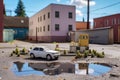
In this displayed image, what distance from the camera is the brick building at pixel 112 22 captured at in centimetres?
5244

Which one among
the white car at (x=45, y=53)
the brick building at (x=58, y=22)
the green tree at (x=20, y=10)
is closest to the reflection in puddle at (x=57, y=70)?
Result: the white car at (x=45, y=53)

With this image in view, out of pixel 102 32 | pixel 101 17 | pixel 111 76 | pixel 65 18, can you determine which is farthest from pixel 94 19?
pixel 111 76

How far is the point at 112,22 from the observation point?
58125mm

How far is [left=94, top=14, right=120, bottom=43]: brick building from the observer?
52.4m

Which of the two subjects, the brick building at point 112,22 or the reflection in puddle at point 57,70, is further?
the brick building at point 112,22

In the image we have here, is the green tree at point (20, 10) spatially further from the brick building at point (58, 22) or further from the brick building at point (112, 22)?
the brick building at point (58, 22)

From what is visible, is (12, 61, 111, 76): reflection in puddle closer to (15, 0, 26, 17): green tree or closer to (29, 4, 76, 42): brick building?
(29, 4, 76, 42): brick building

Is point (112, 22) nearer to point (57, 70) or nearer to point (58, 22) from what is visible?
point (58, 22)

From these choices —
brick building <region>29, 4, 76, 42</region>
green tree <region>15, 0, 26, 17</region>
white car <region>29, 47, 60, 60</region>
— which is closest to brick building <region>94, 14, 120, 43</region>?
brick building <region>29, 4, 76, 42</region>

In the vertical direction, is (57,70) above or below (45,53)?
below

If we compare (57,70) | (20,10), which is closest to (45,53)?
(57,70)

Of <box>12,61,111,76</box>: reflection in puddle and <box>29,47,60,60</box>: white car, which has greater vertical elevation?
<box>29,47,60,60</box>: white car

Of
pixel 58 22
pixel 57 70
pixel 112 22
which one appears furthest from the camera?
pixel 112 22

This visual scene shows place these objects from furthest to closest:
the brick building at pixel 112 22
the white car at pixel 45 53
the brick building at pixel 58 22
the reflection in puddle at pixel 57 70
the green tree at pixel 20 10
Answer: the green tree at pixel 20 10 < the brick building at pixel 58 22 < the brick building at pixel 112 22 < the white car at pixel 45 53 < the reflection in puddle at pixel 57 70
